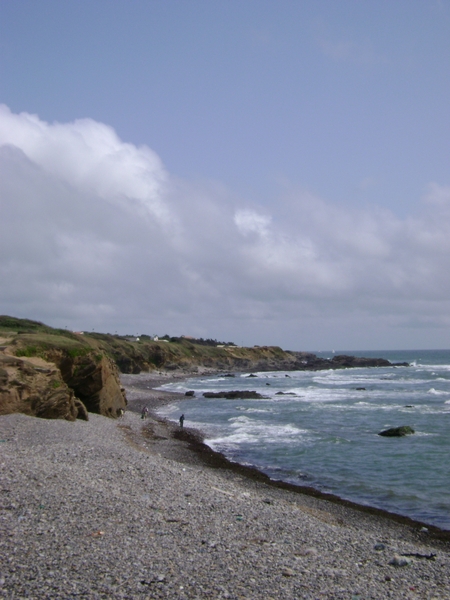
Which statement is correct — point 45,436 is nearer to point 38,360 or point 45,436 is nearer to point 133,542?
point 38,360

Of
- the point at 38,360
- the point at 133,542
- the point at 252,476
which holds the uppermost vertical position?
the point at 38,360

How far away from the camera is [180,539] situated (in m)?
11.7

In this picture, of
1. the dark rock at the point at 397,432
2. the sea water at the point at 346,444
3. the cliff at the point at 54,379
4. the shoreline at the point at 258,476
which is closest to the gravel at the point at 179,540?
the shoreline at the point at 258,476

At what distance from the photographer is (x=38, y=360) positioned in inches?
1119

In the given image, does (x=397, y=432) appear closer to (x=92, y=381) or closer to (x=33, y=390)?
(x=92, y=381)

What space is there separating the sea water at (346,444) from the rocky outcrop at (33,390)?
931cm

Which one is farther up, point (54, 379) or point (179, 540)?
point (54, 379)

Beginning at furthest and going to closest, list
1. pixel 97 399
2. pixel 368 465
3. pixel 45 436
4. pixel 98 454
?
pixel 97 399 < pixel 368 465 < pixel 45 436 < pixel 98 454

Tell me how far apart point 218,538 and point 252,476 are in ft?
35.5

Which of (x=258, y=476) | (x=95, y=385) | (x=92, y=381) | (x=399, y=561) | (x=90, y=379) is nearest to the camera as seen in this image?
(x=399, y=561)

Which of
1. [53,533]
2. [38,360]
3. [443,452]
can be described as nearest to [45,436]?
[38,360]

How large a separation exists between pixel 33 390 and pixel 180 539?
16.6m

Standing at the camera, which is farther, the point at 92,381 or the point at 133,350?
the point at 133,350

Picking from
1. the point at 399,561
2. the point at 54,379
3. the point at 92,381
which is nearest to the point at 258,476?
the point at 399,561
